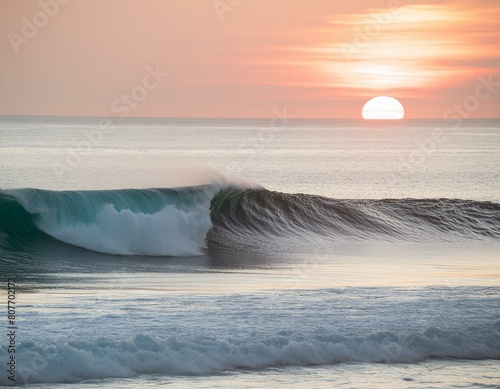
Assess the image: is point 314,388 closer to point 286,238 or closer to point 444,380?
point 444,380

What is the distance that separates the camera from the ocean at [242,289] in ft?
29.6

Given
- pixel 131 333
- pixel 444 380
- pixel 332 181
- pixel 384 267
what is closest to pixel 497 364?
pixel 444 380

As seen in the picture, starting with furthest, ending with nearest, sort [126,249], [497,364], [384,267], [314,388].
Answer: [126,249] → [384,267] → [497,364] → [314,388]

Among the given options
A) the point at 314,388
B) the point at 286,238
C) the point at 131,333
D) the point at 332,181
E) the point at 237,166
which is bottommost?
the point at 314,388

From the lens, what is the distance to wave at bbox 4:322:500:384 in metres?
8.83

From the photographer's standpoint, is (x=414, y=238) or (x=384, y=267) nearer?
(x=384, y=267)

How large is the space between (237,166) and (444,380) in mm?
43218

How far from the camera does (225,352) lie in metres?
9.34

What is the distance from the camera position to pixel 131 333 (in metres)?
9.66

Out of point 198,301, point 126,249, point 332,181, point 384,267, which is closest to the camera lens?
point 198,301

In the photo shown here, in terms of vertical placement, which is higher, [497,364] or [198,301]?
A: [198,301]

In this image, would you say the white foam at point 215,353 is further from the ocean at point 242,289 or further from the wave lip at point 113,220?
the wave lip at point 113,220

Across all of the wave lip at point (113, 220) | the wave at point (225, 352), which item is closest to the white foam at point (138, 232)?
the wave lip at point (113, 220)

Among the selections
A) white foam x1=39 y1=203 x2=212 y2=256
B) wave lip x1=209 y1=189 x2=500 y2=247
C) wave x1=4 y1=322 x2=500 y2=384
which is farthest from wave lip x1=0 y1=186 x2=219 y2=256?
wave x1=4 y1=322 x2=500 y2=384
